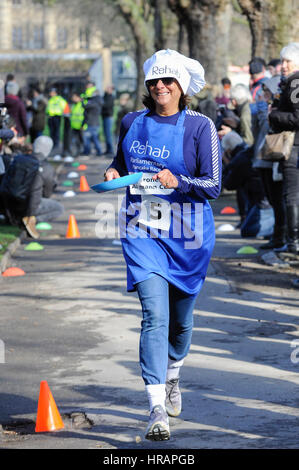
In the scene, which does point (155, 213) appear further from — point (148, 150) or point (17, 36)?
point (17, 36)

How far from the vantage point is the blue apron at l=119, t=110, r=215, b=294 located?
5.85 meters

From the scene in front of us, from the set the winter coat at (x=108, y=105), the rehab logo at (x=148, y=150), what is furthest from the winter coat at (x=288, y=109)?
the winter coat at (x=108, y=105)

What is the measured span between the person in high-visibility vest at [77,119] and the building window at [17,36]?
78.2 meters

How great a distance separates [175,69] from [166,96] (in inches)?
6.0

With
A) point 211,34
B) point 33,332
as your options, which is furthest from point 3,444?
point 211,34

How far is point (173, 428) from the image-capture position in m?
5.88

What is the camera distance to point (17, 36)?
110m

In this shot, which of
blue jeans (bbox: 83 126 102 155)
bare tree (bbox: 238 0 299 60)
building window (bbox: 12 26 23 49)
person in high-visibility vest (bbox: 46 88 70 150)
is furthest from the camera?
building window (bbox: 12 26 23 49)

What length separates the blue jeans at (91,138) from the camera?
3147 centimetres

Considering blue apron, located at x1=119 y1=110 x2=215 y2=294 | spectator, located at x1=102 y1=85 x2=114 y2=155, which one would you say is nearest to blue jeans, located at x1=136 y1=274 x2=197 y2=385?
blue apron, located at x1=119 y1=110 x2=215 y2=294

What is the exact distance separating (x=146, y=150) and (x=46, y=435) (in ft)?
5.29

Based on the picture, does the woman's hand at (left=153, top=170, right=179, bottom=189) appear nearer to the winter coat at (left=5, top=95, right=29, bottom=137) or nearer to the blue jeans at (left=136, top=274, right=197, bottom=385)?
the blue jeans at (left=136, top=274, right=197, bottom=385)

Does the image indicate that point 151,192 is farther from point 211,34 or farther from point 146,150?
point 211,34

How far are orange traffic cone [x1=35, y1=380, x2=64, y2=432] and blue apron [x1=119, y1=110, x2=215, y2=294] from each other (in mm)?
748
